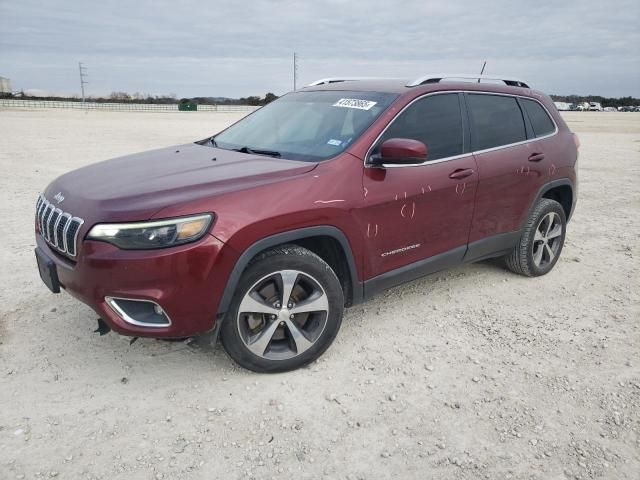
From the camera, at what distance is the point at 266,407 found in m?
2.91

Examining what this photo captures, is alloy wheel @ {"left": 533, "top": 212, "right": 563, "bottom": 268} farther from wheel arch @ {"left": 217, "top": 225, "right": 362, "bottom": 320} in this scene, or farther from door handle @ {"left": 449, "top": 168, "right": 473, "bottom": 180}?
wheel arch @ {"left": 217, "top": 225, "right": 362, "bottom": 320}

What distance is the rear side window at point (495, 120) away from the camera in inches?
162

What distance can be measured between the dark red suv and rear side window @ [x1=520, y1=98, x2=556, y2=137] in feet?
0.10

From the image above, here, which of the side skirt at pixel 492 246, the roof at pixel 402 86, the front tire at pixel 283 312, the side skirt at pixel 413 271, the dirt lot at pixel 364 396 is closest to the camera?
the dirt lot at pixel 364 396

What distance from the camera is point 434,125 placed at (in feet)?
12.5

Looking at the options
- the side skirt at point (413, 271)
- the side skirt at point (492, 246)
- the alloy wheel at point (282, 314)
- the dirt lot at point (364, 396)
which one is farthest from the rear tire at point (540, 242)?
the alloy wheel at point (282, 314)

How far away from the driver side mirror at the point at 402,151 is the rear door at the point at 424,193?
0.45 ft

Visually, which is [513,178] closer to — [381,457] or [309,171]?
[309,171]

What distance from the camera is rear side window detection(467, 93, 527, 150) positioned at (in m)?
4.11

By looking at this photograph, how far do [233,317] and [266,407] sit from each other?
531 millimetres

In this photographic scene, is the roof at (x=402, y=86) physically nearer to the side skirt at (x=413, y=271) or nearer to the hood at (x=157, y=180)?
the hood at (x=157, y=180)

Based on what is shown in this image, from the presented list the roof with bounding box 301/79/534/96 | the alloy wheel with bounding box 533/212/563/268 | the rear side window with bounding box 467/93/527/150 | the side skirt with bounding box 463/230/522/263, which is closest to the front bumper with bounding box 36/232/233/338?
the roof with bounding box 301/79/534/96

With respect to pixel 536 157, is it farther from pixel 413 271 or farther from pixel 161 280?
pixel 161 280

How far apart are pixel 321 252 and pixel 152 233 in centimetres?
116
